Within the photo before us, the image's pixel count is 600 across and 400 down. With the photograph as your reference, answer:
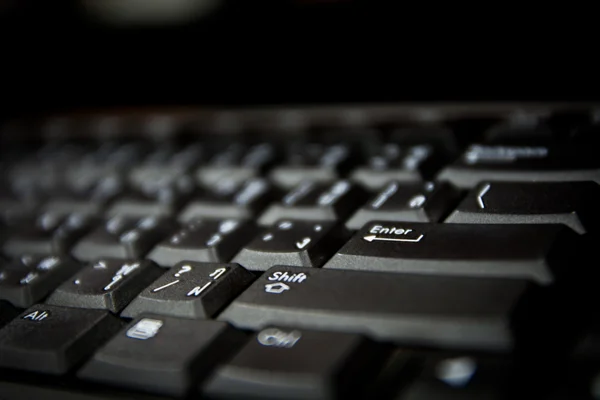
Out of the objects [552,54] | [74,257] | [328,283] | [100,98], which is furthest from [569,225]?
[100,98]

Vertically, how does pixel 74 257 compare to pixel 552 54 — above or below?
below

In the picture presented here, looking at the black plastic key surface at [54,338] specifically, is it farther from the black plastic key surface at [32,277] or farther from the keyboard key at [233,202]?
the keyboard key at [233,202]

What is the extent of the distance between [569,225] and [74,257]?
0.41 metres

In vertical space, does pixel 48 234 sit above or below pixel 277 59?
below

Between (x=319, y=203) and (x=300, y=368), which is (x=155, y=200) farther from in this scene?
(x=300, y=368)

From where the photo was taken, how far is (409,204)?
0.45 m

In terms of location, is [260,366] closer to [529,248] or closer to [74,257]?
[529,248]

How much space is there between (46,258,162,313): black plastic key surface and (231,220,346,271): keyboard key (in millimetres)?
68

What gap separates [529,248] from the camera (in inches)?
13.4

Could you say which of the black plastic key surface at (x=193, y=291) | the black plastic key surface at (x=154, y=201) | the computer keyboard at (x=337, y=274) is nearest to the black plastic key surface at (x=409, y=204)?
the computer keyboard at (x=337, y=274)

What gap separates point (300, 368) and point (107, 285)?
0.63 feet

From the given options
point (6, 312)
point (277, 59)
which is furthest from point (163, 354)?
point (277, 59)

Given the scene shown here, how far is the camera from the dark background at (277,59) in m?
0.63

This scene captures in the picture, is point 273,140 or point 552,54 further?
point 273,140
